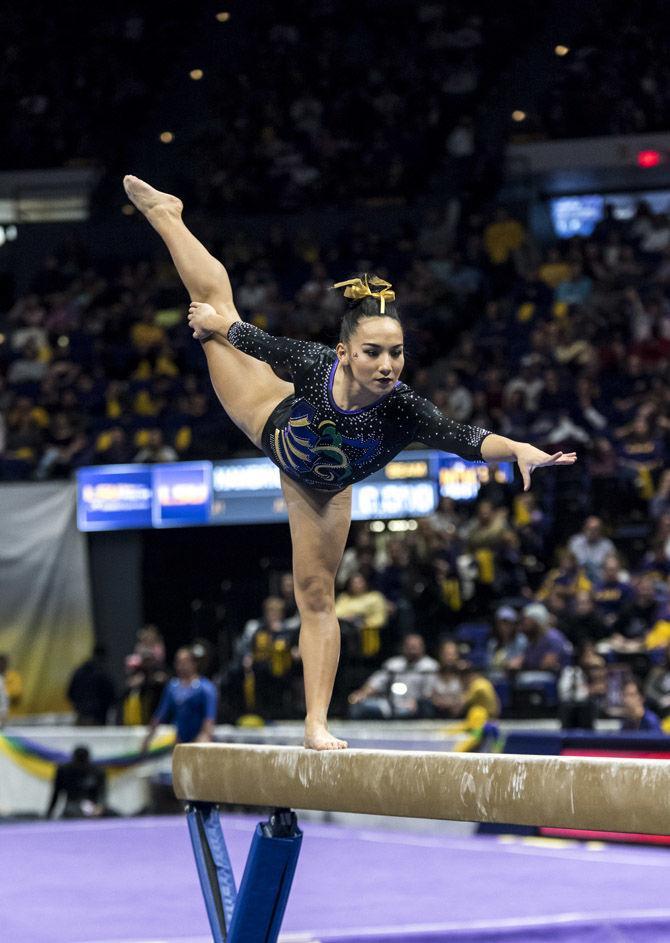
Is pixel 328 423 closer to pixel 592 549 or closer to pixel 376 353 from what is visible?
pixel 376 353

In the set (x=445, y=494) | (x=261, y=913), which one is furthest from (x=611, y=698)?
(x=261, y=913)

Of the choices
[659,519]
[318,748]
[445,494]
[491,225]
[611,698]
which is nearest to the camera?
[318,748]

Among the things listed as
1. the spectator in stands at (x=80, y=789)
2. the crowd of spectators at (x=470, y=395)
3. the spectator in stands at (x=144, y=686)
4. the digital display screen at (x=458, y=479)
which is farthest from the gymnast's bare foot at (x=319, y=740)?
the digital display screen at (x=458, y=479)

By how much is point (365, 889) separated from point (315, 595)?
3397 mm

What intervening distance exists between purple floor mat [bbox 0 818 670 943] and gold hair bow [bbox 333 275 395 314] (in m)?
2.82

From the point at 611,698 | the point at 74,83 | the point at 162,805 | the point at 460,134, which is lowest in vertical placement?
the point at 162,805

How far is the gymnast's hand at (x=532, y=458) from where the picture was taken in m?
3.44

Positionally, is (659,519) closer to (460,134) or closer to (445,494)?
(445,494)

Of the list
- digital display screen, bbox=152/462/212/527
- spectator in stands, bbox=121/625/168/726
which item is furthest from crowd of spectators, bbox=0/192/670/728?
spectator in stands, bbox=121/625/168/726

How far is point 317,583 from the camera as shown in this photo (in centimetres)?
415

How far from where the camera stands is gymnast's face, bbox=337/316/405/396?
3744 millimetres

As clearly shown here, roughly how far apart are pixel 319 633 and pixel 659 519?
258 inches

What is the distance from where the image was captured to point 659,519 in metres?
10.2

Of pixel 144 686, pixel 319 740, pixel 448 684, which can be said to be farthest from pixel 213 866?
pixel 144 686
